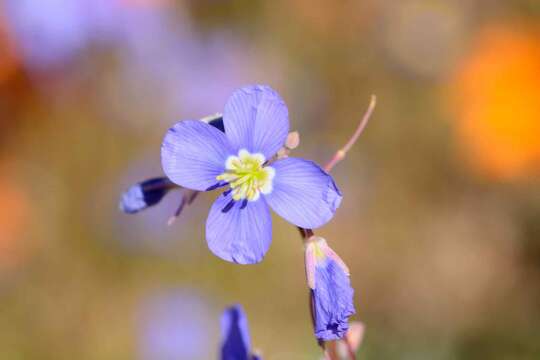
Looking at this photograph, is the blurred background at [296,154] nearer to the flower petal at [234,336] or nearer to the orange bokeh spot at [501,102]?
the orange bokeh spot at [501,102]

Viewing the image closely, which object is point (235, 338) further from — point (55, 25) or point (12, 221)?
point (55, 25)

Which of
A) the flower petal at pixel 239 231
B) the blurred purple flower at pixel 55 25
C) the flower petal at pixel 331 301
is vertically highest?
the blurred purple flower at pixel 55 25

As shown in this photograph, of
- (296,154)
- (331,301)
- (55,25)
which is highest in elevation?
(55,25)

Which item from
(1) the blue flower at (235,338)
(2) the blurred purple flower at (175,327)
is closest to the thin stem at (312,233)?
(1) the blue flower at (235,338)

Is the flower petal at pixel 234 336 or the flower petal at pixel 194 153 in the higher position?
the flower petal at pixel 194 153

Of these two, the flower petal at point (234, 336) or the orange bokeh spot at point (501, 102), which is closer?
the flower petal at point (234, 336)

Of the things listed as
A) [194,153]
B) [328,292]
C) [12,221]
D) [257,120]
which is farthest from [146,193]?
[12,221]

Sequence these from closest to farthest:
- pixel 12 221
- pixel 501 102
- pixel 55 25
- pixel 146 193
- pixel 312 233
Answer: pixel 312 233
pixel 146 193
pixel 501 102
pixel 12 221
pixel 55 25
